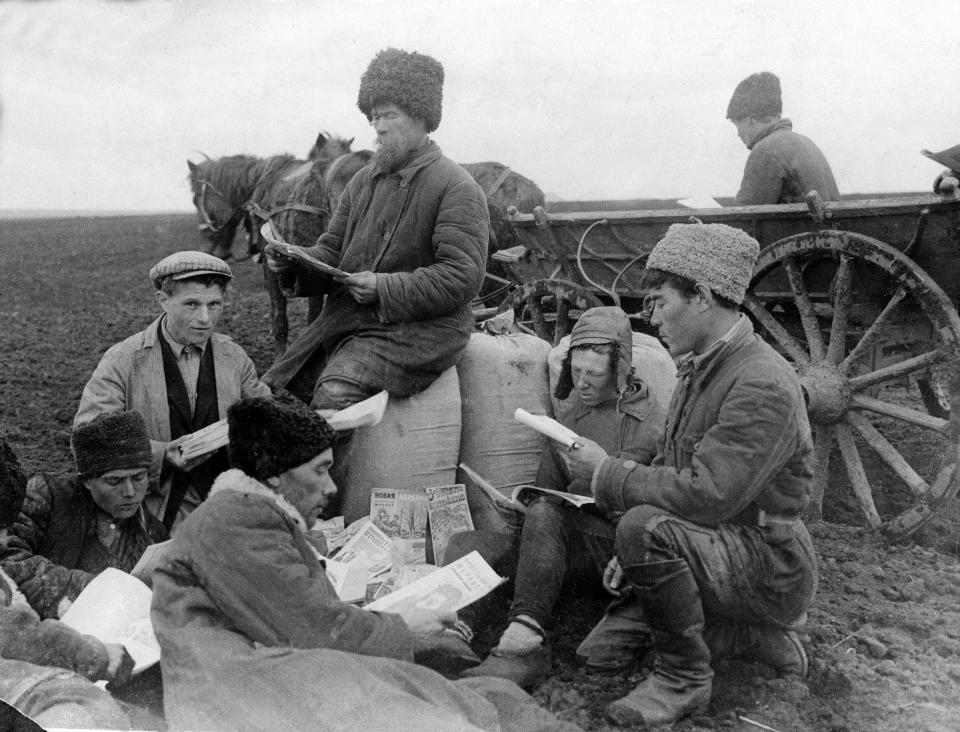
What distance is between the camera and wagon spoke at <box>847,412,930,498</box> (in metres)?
3.27

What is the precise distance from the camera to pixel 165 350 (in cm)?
295

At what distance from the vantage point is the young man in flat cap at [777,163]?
3.40 m

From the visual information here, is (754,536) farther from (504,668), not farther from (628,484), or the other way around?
(504,668)

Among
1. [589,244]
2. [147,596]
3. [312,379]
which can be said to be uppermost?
[589,244]

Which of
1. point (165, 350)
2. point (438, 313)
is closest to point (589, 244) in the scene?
point (438, 313)

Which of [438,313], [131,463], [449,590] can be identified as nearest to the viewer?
[449,590]

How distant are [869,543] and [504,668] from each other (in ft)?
5.68

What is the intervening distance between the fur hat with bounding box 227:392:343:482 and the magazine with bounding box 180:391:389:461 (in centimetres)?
81

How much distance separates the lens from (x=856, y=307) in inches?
141

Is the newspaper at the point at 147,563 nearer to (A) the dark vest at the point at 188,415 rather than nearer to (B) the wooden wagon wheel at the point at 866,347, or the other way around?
(A) the dark vest at the point at 188,415

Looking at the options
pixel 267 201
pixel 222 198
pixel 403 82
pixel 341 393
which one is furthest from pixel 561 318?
pixel 222 198

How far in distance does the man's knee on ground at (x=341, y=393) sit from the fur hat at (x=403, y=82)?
999mm

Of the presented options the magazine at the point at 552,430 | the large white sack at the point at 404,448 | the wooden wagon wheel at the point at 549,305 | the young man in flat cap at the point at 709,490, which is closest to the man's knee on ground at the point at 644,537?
the young man in flat cap at the point at 709,490

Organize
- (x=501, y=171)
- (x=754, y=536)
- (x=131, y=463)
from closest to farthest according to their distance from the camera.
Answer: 1. (x=754, y=536)
2. (x=131, y=463)
3. (x=501, y=171)
